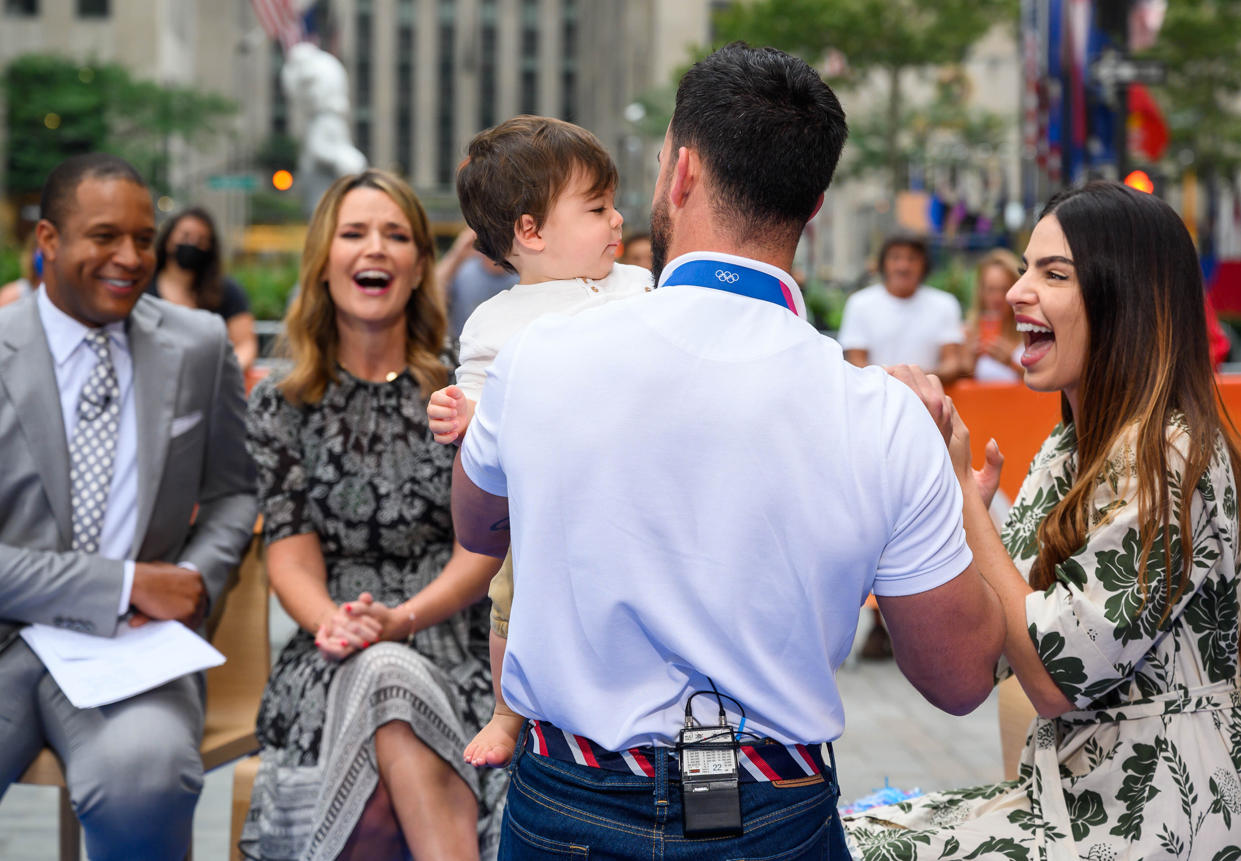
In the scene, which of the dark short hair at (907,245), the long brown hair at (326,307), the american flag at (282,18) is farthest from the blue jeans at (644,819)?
the american flag at (282,18)

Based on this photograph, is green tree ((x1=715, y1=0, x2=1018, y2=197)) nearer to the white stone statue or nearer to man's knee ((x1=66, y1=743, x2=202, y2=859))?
the white stone statue

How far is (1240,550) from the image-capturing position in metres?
2.62

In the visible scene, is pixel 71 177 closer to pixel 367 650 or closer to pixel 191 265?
pixel 367 650

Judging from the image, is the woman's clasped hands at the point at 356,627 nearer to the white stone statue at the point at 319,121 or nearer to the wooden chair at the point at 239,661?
the wooden chair at the point at 239,661

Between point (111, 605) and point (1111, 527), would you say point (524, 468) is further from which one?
point (111, 605)

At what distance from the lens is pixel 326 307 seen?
12.7 ft

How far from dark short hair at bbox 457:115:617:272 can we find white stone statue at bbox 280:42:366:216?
690 inches

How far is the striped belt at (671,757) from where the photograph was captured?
1926mm

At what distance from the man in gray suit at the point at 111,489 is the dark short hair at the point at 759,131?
224 cm

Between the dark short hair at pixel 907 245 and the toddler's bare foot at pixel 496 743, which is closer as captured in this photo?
the toddler's bare foot at pixel 496 743

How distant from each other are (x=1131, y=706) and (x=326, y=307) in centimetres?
235

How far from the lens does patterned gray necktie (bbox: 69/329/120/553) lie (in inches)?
147

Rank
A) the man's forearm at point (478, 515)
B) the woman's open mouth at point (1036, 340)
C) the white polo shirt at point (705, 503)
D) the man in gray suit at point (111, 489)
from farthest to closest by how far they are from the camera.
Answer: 1. the man in gray suit at point (111, 489)
2. the woman's open mouth at point (1036, 340)
3. the man's forearm at point (478, 515)
4. the white polo shirt at point (705, 503)

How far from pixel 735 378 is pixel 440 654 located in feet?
6.45
